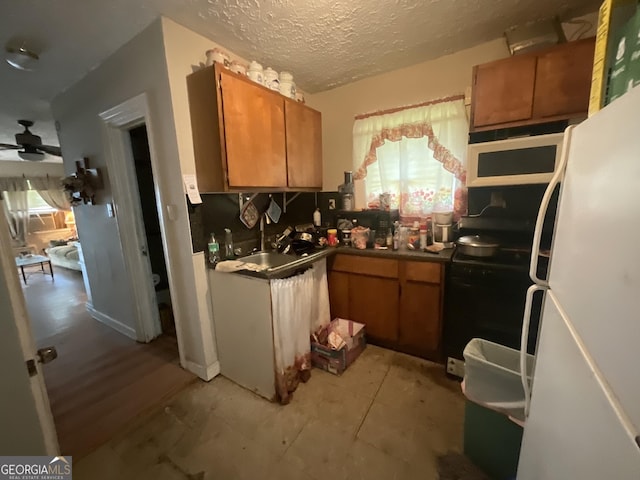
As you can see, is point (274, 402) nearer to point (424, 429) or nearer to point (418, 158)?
point (424, 429)

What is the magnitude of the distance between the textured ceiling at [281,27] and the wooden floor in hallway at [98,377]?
7.70 ft

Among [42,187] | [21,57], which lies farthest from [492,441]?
[42,187]

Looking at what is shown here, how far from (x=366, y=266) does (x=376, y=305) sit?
35cm

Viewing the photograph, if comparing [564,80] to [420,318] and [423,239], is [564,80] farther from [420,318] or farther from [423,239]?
[420,318]

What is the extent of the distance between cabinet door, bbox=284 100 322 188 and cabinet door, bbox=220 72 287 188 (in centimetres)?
9

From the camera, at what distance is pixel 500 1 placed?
154cm

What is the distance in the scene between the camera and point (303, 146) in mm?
2297

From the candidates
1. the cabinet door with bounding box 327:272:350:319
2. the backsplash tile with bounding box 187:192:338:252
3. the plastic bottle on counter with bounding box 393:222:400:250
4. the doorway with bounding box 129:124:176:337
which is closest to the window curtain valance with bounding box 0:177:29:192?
the doorway with bounding box 129:124:176:337

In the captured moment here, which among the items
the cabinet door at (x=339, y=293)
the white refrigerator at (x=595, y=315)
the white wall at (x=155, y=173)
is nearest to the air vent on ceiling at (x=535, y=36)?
the white refrigerator at (x=595, y=315)

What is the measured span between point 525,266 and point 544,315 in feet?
3.16

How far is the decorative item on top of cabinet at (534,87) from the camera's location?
1.51 meters

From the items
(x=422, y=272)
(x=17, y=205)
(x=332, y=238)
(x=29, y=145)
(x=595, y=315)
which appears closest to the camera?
(x=595, y=315)

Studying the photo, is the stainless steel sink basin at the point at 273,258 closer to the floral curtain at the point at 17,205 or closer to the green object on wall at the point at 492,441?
the green object on wall at the point at 492,441

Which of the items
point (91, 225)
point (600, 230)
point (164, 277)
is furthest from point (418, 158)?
point (91, 225)
